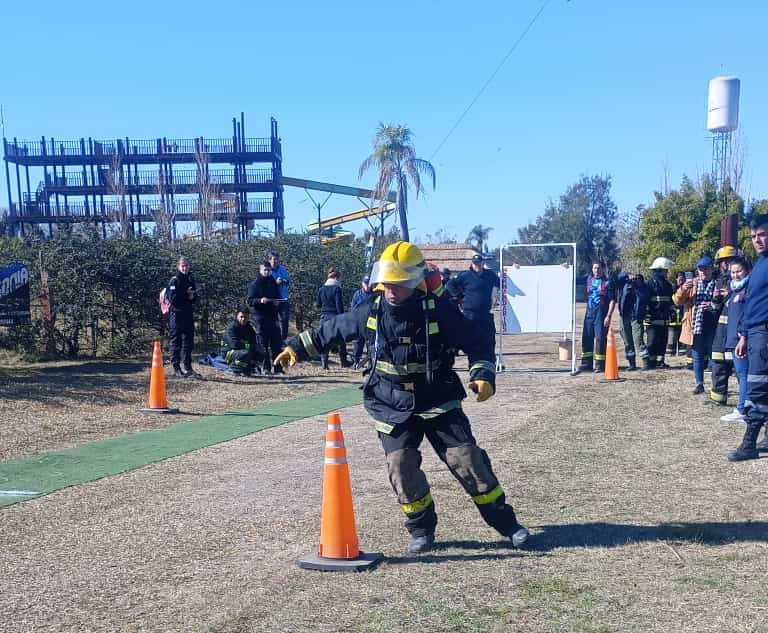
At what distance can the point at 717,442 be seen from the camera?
28.6ft

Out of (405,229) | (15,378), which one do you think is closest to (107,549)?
(15,378)

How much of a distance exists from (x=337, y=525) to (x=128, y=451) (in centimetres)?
457

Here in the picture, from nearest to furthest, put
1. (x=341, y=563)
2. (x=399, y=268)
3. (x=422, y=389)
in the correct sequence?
(x=341, y=563) → (x=399, y=268) → (x=422, y=389)

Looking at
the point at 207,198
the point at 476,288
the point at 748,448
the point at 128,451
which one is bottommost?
the point at 128,451

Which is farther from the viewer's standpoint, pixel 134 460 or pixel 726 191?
pixel 726 191

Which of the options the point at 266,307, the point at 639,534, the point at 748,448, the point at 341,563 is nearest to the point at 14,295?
the point at 266,307

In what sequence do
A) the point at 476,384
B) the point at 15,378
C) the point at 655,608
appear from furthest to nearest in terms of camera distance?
the point at 15,378 → the point at 476,384 → the point at 655,608

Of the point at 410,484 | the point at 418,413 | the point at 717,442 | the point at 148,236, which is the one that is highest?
the point at 148,236

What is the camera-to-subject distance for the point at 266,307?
49.5ft

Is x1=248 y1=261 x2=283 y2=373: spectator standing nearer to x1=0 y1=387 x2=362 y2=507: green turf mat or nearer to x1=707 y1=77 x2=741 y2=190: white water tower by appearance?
x1=0 y1=387 x2=362 y2=507: green turf mat

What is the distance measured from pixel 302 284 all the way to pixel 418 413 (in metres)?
17.6

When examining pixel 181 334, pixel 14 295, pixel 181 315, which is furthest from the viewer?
pixel 14 295

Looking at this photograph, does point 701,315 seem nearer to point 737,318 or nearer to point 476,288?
point 737,318

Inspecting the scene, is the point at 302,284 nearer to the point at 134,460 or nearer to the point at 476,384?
the point at 134,460
